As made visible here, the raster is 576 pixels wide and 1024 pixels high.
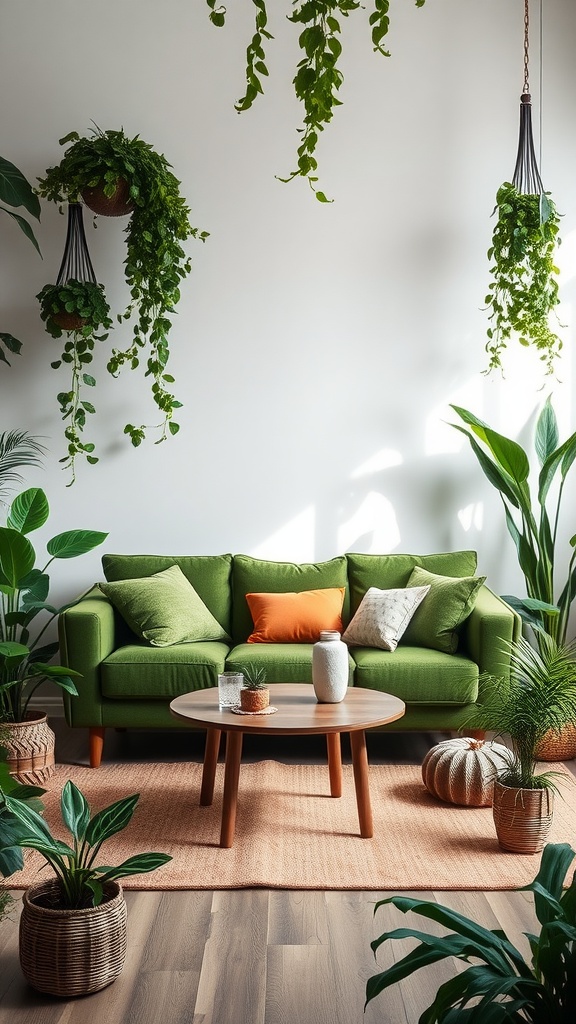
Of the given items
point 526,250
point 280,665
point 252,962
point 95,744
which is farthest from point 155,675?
point 526,250

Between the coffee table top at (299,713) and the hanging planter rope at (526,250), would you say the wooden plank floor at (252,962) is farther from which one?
the hanging planter rope at (526,250)

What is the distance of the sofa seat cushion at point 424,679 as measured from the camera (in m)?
4.13

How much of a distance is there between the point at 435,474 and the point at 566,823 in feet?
6.48

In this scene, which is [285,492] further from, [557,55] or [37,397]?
[557,55]

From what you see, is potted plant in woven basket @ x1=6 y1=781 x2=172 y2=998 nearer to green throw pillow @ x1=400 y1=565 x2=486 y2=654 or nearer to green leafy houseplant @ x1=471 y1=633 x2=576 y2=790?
green leafy houseplant @ x1=471 y1=633 x2=576 y2=790

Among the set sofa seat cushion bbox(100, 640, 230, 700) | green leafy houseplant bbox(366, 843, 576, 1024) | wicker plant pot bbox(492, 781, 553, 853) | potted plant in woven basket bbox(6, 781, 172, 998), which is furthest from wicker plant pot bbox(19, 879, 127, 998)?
sofa seat cushion bbox(100, 640, 230, 700)

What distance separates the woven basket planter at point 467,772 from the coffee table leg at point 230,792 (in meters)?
0.81

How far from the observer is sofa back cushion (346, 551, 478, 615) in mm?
4734

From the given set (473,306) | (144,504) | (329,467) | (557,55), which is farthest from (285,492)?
(557,55)

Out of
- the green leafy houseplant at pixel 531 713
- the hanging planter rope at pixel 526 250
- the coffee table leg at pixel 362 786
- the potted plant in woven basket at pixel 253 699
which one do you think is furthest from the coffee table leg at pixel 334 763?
the hanging planter rope at pixel 526 250

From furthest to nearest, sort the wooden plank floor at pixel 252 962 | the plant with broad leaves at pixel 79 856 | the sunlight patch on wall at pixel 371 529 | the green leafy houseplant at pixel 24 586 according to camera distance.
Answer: the sunlight patch on wall at pixel 371 529
the green leafy houseplant at pixel 24 586
the plant with broad leaves at pixel 79 856
the wooden plank floor at pixel 252 962

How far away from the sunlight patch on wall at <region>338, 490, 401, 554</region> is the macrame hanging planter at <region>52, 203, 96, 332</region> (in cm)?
164

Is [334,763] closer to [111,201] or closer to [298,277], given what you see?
[298,277]

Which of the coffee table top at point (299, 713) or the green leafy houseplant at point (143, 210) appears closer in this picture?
the coffee table top at point (299, 713)
